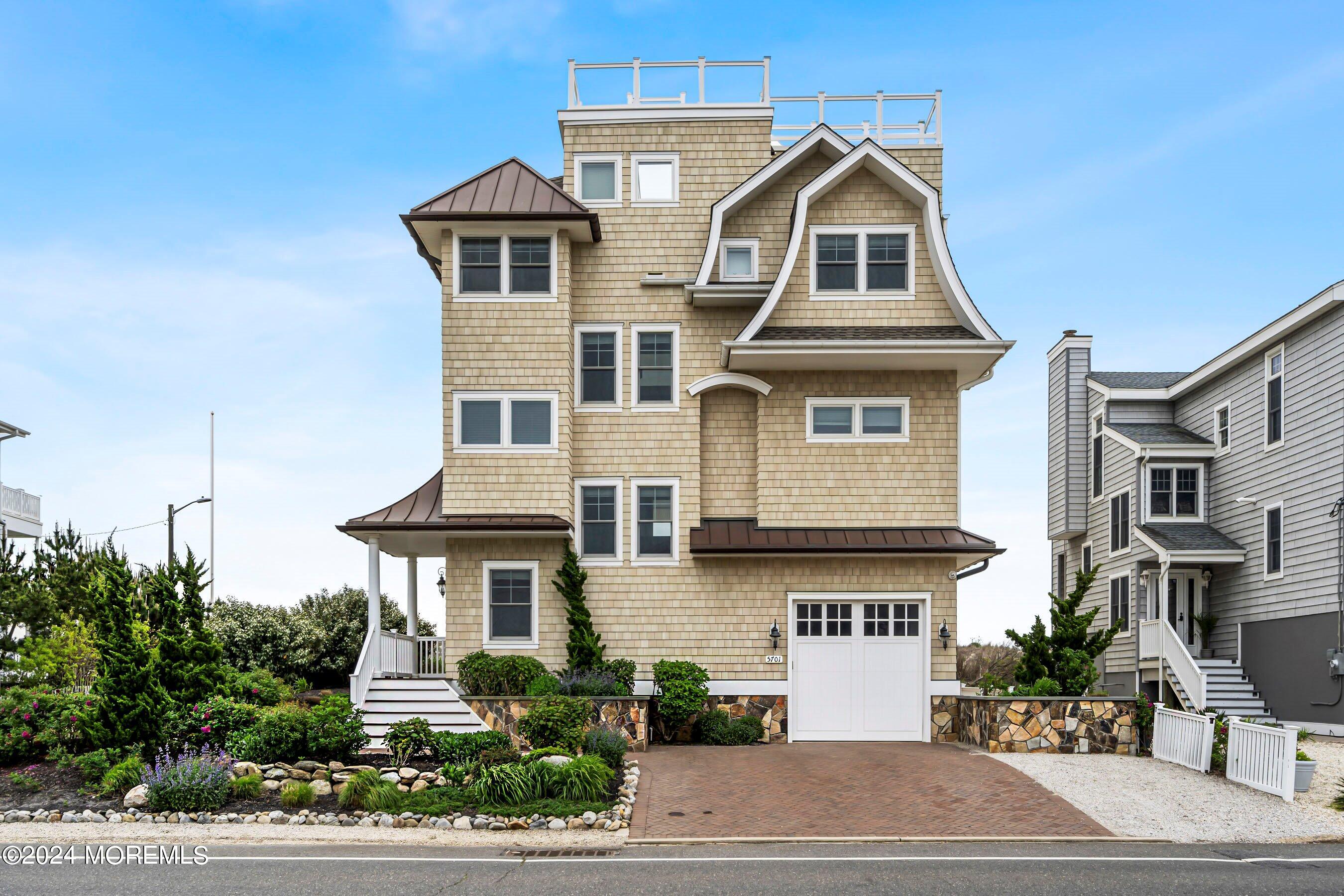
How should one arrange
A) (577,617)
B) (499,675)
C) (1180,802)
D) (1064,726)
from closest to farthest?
(1180,802) < (1064,726) < (499,675) < (577,617)

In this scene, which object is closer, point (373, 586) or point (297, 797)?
point (297, 797)

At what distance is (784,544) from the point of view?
822 inches

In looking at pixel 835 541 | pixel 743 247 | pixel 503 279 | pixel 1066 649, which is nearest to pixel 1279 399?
pixel 1066 649

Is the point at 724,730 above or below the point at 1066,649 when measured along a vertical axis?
below

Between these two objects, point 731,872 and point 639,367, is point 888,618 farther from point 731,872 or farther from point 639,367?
point 731,872

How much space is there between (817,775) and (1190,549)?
14.6 metres

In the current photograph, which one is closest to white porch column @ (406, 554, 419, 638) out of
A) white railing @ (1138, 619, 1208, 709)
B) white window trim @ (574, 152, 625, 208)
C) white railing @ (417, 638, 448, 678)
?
white railing @ (417, 638, 448, 678)

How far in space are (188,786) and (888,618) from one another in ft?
41.3

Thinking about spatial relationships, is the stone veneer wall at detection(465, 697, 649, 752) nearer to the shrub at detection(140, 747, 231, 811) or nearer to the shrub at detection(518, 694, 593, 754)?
the shrub at detection(518, 694, 593, 754)

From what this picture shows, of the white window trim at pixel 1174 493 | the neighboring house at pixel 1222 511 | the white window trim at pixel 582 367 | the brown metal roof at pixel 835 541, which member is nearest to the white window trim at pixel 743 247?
the white window trim at pixel 582 367

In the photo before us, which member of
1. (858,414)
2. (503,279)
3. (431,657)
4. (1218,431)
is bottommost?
(431,657)

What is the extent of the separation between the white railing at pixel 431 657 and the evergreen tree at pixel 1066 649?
36.7 ft

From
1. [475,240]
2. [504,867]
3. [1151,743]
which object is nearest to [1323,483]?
[1151,743]

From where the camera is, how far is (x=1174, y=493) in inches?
1132
